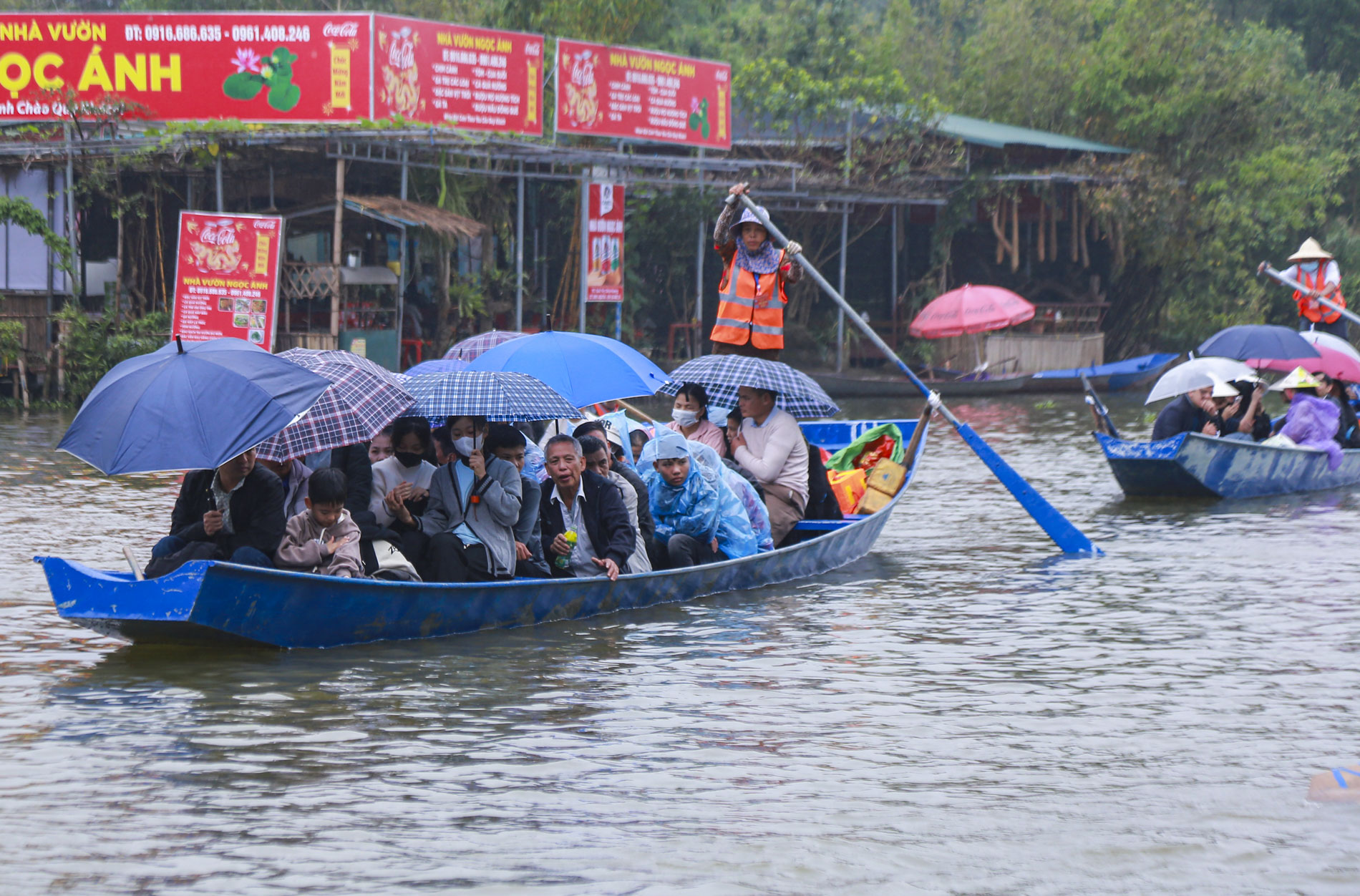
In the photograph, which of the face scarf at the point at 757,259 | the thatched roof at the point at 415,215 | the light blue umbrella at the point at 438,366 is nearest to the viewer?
the light blue umbrella at the point at 438,366

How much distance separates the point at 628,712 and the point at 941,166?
71.1ft

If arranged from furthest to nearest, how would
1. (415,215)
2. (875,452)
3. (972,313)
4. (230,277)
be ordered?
(972,313) → (415,215) → (230,277) → (875,452)

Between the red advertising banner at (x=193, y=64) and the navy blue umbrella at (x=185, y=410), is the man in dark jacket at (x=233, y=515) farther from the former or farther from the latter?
the red advertising banner at (x=193, y=64)

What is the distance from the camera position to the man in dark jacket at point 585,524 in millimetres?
8180

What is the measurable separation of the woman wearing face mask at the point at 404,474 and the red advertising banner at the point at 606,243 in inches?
565

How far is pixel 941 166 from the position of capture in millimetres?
26688

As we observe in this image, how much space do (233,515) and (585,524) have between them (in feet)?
6.59

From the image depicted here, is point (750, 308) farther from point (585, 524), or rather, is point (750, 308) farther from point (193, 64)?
point (193, 64)

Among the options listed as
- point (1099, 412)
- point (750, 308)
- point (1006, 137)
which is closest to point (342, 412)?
point (750, 308)

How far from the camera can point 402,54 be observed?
60.9 feet

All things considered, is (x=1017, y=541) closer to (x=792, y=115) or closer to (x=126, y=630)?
(x=126, y=630)

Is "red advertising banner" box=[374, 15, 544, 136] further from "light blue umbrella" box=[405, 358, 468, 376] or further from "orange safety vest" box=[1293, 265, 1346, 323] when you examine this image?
"orange safety vest" box=[1293, 265, 1346, 323]

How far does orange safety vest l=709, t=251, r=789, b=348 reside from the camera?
1089 centimetres

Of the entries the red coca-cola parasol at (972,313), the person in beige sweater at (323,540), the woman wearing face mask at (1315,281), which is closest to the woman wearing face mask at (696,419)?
the person in beige sweater at (323,540)
